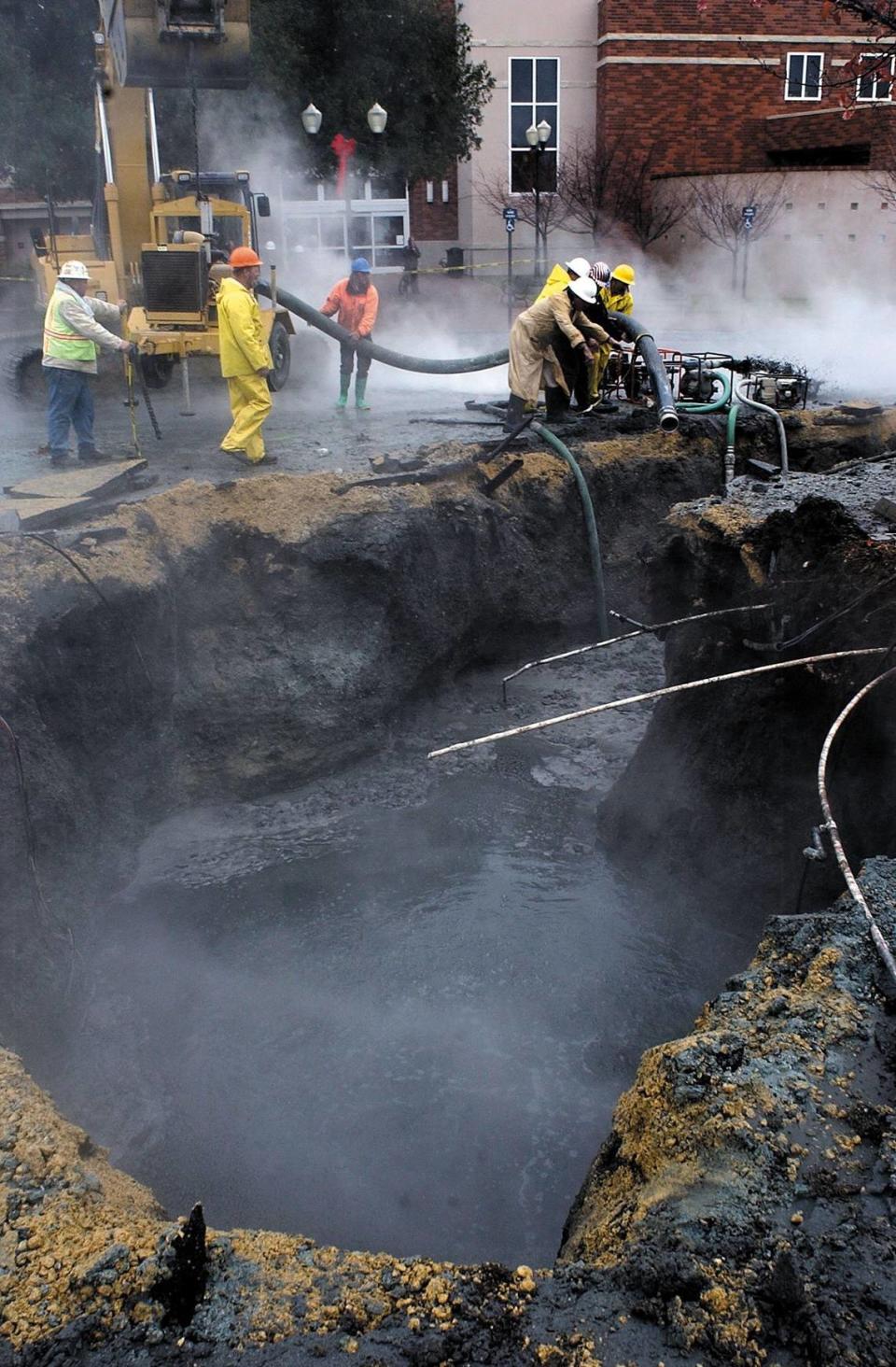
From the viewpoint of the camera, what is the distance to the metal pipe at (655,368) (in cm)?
911

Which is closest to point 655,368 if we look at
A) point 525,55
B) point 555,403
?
point 555,403

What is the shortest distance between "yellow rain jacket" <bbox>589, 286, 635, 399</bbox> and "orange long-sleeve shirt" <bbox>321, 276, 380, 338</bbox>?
2803 mm

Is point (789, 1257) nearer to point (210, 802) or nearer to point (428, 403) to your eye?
point (210, 802)

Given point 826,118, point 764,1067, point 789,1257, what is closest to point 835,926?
point 764,1067

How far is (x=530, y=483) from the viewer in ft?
30.2

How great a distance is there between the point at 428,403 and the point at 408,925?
7745mm

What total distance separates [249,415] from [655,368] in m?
3.63

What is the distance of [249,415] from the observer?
914cm

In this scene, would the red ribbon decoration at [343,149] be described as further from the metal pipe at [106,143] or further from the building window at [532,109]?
the metal pipe at [106,143]

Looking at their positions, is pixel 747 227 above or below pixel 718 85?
below

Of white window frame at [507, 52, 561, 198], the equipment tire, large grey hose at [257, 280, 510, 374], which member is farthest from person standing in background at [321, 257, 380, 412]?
white window frame at [507, 52, 561, 198]

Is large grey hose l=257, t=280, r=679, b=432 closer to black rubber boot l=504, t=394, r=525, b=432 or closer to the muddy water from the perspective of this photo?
black rubber boot l=504, t=394, r=525, b=432

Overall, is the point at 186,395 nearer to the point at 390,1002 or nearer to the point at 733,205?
the point at 390,1002

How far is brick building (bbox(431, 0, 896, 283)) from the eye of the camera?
81.4 feet
